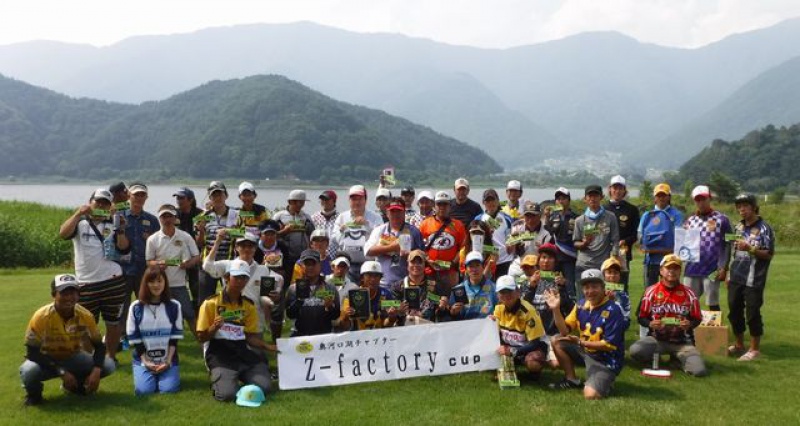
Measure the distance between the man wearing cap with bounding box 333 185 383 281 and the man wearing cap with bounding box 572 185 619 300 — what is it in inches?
130

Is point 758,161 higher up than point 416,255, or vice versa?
point 758,161

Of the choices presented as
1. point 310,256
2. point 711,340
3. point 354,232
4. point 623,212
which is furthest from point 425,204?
point 711,340

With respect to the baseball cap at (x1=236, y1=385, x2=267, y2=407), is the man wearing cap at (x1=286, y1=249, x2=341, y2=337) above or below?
above

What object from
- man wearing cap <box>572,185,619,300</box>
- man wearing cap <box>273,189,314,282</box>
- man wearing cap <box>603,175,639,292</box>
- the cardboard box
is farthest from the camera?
man wearing cap <box>603,175,639,292</box>

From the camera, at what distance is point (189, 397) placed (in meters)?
7.74

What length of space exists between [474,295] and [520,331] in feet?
2.75

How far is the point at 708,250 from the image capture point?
388 inches

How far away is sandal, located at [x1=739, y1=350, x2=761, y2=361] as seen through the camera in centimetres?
940

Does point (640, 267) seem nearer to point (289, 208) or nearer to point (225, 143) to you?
point (289, 208)

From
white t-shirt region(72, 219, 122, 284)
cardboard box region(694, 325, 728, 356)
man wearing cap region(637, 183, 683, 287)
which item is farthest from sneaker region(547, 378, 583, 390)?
white t-shirt region(72, 219, 122, 284)

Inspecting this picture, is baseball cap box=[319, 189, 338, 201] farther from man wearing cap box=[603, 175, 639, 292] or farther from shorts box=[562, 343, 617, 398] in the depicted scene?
man wearing cap box=[603, 175, 639, 292]

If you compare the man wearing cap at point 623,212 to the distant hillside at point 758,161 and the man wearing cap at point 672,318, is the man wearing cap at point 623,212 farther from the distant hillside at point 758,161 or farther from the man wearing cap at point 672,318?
the distant hillside at point 758,161

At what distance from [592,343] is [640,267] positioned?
13163 mm

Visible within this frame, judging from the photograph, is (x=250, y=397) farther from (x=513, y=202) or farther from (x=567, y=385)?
(x=513, y=202)
